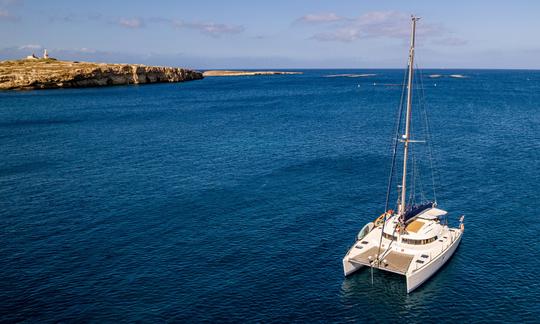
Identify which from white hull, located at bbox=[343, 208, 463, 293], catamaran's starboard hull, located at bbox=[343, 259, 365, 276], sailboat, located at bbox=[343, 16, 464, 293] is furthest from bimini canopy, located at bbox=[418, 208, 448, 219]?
catamaran's starboard hull, located at bbox=[343, 259, 365, 276]

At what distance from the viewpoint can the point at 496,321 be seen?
39.8 m

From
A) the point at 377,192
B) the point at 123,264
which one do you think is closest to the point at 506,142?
the point at 377,192

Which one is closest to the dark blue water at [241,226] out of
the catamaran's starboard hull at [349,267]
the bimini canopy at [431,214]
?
the catamaran's starboard hull at [349,267]

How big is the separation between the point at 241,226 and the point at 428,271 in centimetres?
2560

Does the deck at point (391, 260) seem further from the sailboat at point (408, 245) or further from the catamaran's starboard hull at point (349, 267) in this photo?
the catamaran's starboard hull at point (349, 267)

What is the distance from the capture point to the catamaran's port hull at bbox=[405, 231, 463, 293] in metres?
44.2

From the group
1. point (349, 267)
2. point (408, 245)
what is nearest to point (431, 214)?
point (408, 245)

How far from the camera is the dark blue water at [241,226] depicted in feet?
141

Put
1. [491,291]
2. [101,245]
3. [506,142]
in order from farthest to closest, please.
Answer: [506,142], [101,245], [491,291]

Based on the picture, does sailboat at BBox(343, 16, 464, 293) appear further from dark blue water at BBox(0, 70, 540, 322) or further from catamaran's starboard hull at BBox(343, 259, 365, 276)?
dark blue water at BBox(0, 70, 540, 322)

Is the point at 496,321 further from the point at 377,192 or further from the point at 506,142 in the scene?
the point at 506,142

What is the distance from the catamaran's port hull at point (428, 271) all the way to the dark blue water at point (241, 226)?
1005 mm

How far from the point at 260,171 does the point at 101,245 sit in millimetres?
37655

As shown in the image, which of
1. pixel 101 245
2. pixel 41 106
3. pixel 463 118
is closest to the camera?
pixel 101 245
